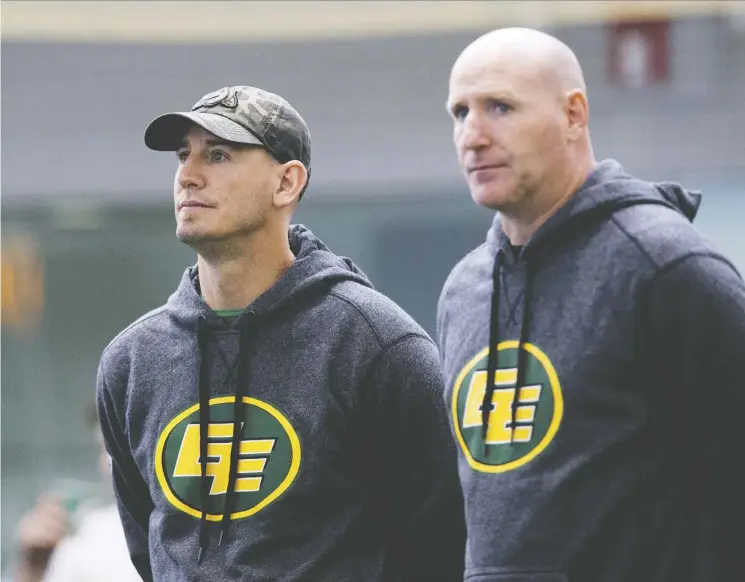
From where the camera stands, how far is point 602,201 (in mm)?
1936

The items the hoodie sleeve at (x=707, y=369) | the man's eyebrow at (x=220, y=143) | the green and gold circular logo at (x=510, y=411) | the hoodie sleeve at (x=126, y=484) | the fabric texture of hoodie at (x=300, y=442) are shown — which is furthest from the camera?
the hoodie sleeve at (x=126, y=484)

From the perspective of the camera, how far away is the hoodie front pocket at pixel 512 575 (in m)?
1.86

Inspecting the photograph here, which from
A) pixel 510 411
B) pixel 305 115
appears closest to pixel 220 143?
pixel 510 411

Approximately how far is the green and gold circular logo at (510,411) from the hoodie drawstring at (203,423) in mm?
455

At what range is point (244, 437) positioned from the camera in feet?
7.49

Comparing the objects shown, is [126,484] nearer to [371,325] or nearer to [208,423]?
[208,423]

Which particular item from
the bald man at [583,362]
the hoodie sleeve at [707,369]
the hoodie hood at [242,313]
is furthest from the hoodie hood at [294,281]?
the hoodie sleeve at [707,369]

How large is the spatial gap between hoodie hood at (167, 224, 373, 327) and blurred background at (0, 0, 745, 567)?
4.73m

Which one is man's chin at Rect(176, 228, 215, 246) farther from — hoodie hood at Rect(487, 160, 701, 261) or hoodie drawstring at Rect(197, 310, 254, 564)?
hoodie hood at Rect(487, 160, 701, 261)

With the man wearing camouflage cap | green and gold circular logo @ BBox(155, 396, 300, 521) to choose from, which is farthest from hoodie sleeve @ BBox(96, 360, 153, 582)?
green and gold circular logo @ BBox(155, 396, 300, 521)

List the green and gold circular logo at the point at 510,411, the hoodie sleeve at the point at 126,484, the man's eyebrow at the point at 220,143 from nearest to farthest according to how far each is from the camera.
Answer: the green and gold circular logo at the point at 510,411 → the man's eyebrow at the point at 220,143 → the hoodie sleeve at the point at 126,484

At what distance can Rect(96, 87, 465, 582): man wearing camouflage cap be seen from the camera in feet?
7.38

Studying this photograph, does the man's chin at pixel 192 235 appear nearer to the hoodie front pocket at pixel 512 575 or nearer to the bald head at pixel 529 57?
the bald head at pixel 529 57

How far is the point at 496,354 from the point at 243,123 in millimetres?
622
